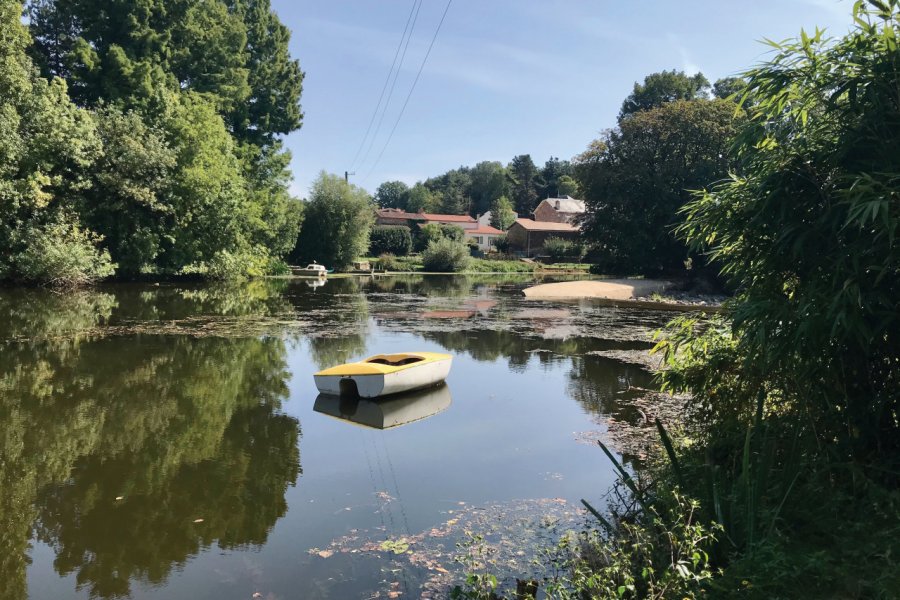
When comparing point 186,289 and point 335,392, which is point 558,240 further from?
point 335,392

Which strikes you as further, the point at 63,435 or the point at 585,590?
the point at 63,435

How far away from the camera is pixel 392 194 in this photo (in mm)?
124000

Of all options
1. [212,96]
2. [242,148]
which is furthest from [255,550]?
[242,148]

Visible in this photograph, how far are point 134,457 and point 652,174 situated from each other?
35.7 metres

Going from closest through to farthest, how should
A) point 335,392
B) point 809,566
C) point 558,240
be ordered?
point 809,566, point 335,392, point 558,240

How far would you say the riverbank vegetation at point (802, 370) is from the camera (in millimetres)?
3500

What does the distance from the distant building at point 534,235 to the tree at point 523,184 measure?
2791 cm

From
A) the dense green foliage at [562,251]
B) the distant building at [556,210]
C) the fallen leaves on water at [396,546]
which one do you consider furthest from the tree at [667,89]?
the fallen leaves on water at [396,546]

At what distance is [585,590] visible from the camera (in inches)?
151

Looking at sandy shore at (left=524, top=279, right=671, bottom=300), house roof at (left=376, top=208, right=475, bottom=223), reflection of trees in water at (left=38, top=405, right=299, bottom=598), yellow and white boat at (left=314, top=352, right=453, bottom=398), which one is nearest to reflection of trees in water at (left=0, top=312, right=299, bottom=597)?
reflection of trees in water at (left=38, top=405, right=299, bottom=598)

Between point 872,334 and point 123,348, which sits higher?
point 872,334

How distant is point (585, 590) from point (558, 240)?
2481 inches

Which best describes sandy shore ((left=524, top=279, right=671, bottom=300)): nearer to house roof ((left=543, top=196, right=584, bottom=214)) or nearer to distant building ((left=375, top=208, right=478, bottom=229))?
distant building ((left=375, top=208, right=478, bottom=229))

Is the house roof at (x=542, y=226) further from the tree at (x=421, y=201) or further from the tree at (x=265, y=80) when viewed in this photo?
the tree at (x=421, y=201)
